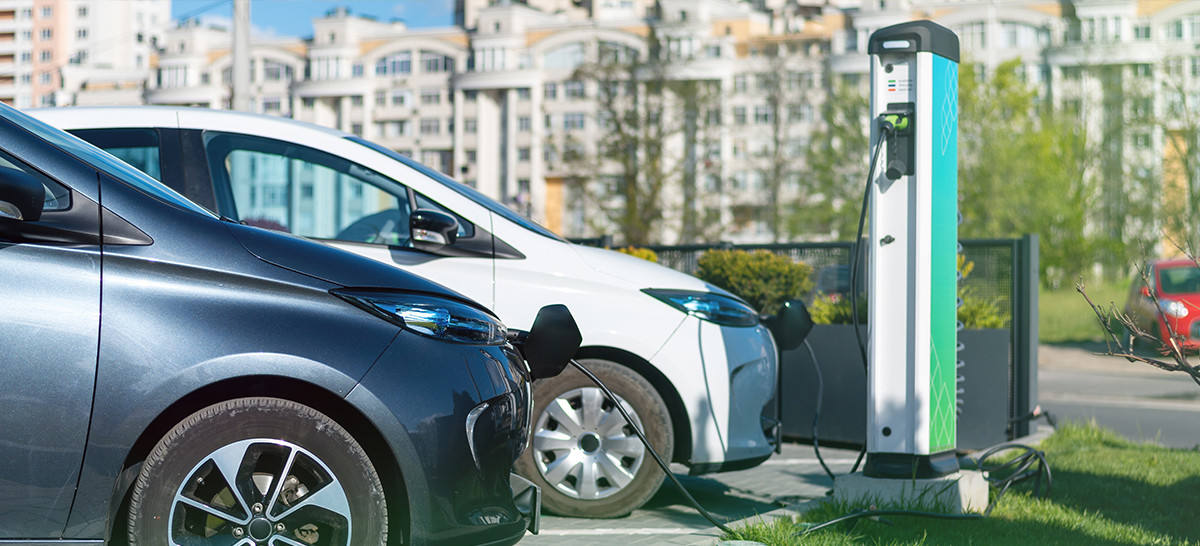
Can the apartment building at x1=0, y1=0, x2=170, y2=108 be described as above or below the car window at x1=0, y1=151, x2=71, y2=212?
above

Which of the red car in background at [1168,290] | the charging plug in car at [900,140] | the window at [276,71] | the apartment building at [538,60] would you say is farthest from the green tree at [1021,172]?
the window at [276,71]

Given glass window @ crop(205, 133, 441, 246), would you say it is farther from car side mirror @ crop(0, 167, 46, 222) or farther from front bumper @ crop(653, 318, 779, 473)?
car side mirror @ crop(0, 167, 46, 222)

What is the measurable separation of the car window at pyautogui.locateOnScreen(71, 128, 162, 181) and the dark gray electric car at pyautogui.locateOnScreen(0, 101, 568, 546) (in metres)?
1.92

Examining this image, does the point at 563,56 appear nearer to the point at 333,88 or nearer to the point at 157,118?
the point at 333,88

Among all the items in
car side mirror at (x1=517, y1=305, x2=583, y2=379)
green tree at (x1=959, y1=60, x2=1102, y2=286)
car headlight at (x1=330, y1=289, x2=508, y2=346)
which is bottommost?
car side mirror at (x1=517, y1=305, x2=583, y2=379)

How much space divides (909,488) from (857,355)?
10.0 feet

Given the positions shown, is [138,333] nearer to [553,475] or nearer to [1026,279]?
[553,475]

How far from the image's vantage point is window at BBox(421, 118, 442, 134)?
93.0 metres

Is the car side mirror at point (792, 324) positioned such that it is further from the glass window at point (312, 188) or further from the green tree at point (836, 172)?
the green tree at point (836, 172)

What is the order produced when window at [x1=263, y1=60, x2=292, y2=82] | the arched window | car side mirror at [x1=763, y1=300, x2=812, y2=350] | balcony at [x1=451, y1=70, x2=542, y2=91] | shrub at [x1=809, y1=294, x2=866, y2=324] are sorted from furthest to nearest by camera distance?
window at [x1=263, y1=60, x2=292, y2=82] → balcony at [x1=451, y1=70, x2=542, y2=91] → the arched window → shrub at [x1=809, y1=294, x2=866, y2=324] → car side mirror at [x1=763, y1=300, x2=812, y2=350]

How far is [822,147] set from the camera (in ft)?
163

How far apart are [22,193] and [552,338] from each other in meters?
1.66

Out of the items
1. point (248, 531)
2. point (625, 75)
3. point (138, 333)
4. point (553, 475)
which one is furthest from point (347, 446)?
point (625, 75)

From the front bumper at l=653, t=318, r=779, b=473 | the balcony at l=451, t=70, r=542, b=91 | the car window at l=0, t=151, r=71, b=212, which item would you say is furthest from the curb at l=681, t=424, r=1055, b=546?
the balcony at l=451, t=70, r=542, b=91
